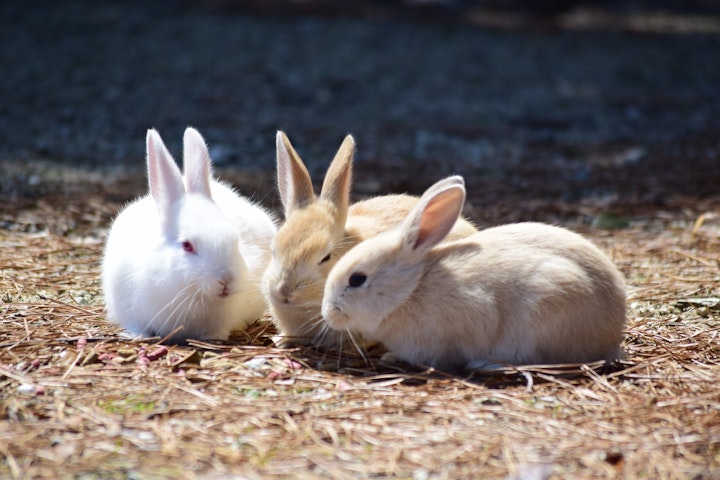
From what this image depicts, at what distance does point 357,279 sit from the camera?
3.65 metres

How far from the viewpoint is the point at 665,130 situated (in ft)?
30.2

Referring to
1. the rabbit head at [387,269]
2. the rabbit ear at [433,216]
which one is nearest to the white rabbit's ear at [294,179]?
the rabbit head at [387,269]

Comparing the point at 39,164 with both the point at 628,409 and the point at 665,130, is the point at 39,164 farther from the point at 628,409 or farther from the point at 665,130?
the point at 665,130

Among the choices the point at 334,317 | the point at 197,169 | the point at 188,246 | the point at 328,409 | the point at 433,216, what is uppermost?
the point at 197,169

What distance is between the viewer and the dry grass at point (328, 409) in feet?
8.77

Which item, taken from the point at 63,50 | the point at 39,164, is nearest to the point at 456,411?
the point at 39,164

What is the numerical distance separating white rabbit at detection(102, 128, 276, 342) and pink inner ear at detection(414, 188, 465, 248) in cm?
88

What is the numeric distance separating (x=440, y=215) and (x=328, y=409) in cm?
104

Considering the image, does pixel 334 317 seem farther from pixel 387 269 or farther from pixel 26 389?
pixel 26 389

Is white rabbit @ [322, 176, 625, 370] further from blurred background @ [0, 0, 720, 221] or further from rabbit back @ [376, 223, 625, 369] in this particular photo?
blurred background @ [0, 0, 720, 221]

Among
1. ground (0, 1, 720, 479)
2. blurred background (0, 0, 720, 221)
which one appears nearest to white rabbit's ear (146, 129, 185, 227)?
ground (0, 1, 720, 479)

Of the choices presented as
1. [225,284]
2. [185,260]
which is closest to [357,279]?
[225,284]

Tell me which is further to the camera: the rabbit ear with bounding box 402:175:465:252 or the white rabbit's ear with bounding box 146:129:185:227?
the white rabbit's ear with bounding box 146:129:185:227

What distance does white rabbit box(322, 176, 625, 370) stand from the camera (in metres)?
3.53
